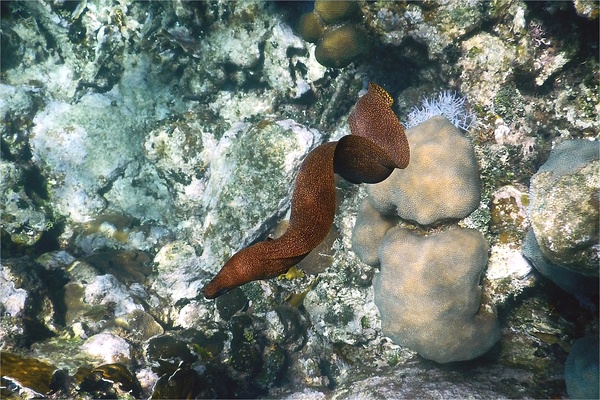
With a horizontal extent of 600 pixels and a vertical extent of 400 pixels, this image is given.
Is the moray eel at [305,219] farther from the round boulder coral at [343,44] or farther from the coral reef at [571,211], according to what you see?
the round boulder coral at [343,44]

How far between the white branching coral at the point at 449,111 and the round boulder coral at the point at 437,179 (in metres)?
0.52

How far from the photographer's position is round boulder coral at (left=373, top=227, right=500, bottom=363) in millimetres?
3650

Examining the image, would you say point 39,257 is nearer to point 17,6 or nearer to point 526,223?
point 17,6

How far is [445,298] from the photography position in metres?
3.65

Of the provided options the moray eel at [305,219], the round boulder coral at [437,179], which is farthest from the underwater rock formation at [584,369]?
the moray eel at [305,219]

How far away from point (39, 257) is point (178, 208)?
250 centimetres

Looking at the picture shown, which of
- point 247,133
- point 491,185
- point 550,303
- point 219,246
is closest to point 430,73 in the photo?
point 491,185

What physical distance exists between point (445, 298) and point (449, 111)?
88.0 inches

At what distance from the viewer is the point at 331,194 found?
223cm

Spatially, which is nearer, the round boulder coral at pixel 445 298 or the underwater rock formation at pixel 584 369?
the underwater rock formation at pixel 584 369

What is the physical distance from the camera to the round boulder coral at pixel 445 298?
12.0ft

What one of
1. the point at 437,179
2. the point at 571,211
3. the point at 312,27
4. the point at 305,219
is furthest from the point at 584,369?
the point at 312,27

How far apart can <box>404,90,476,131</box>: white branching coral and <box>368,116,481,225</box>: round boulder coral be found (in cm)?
52

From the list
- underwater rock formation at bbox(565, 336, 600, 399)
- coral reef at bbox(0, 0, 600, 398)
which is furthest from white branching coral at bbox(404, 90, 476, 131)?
underwater rock formation at bbox(565, 336, 600, 399)
